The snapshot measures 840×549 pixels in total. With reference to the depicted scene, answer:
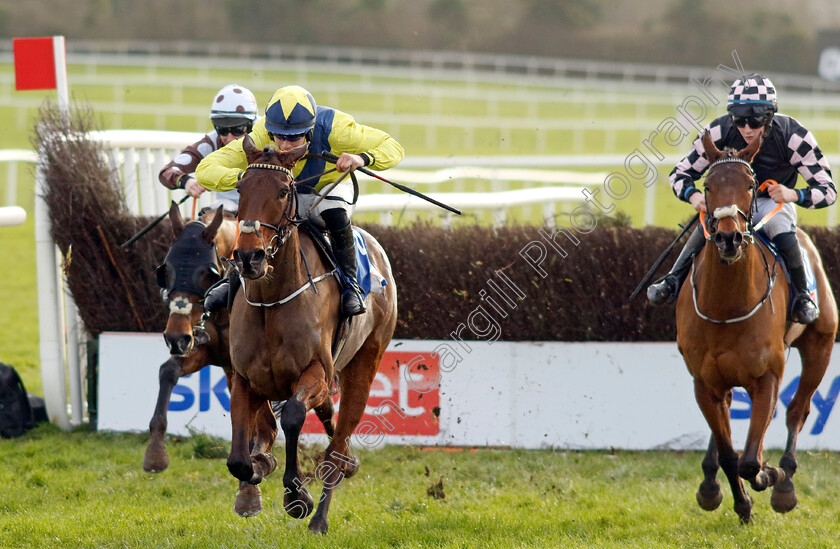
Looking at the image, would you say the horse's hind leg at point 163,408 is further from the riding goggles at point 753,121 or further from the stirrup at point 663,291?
the riding goggles at point 753,121

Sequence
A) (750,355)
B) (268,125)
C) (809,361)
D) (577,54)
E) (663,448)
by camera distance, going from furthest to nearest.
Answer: (577,54) < (663,448) < (809,361) < (750,355) < (268,125)

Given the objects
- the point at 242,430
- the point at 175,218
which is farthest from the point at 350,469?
the point at 175,218

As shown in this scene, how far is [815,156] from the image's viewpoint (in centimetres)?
547

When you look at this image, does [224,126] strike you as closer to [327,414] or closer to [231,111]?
[231,111]

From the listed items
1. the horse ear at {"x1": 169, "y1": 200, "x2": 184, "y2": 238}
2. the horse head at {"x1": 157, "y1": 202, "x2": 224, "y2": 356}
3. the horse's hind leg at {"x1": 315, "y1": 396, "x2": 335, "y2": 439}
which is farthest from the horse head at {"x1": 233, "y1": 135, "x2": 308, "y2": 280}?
the horse's hind leg at {"x1": 315, "y1": 396, "x2": 335, "y2": 439}

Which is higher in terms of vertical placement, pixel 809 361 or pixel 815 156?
pixel 815 156

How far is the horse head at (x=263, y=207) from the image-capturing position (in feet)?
13.2

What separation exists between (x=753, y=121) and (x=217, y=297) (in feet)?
9.62

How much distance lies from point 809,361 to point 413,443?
2.67m

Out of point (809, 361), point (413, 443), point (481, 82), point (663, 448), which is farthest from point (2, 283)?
point (481, 82)

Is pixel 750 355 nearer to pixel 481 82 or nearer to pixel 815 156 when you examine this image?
pixel 815 156

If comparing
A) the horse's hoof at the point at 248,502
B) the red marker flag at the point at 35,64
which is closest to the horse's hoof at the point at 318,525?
the horse's hoof at the point at 248,502

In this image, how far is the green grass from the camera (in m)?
5.11

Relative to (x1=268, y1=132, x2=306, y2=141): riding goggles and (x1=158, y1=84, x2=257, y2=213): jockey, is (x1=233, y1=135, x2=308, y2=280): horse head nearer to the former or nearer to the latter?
(x1=268, y1=132, x2=306, y2=141): riding goggles
